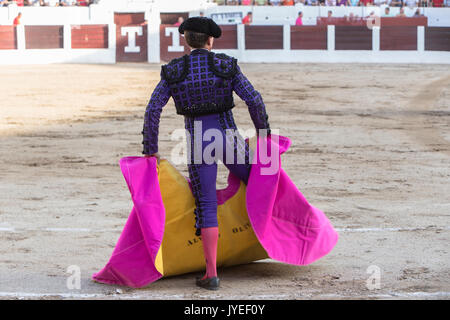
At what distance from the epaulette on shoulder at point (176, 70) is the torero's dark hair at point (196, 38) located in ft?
0.22

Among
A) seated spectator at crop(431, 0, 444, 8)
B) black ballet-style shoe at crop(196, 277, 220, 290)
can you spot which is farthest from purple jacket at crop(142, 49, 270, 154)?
seated spectator at crop(431, 0, 444, 8)

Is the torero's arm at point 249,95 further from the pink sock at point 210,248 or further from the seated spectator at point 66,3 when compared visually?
the seated spectator at point 66,3

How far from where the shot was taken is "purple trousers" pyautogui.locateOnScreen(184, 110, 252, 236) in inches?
133

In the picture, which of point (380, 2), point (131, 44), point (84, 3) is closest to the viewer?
point (131, 44)

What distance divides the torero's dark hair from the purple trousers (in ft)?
0.98

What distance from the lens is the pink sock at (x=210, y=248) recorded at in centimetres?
334

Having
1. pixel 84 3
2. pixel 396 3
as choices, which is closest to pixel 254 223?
pixel 396 3

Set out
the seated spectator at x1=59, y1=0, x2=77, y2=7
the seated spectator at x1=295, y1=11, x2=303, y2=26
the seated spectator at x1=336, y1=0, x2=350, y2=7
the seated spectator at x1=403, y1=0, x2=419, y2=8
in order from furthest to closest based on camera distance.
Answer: the seated spectator at x1=59, y1=0, x2=77, y2=7
the seated spectator at x1=403, y1=0, x2=419, y2=8
the seated spectator at x1=336, y1=0, x2=350, y2=7
the seated spectator at x1=295, y1=11, x2=303, y2=26

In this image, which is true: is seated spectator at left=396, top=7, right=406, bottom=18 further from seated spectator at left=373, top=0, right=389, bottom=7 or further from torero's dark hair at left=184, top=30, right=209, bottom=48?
torero's dark hair at left=184, top=30, right=209, bottom=48

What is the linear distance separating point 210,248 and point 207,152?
0.40 metres

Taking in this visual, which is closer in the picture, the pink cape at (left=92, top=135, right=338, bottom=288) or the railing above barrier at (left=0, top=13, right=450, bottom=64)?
the pink cape at (left=92, top=135, right=338, bottom=288)

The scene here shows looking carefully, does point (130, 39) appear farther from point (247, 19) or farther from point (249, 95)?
point (249, 95)

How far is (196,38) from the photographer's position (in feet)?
11.0

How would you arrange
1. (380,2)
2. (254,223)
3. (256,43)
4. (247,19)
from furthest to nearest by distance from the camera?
(380,2)
(247,19)
(256,43)
(254,223)
